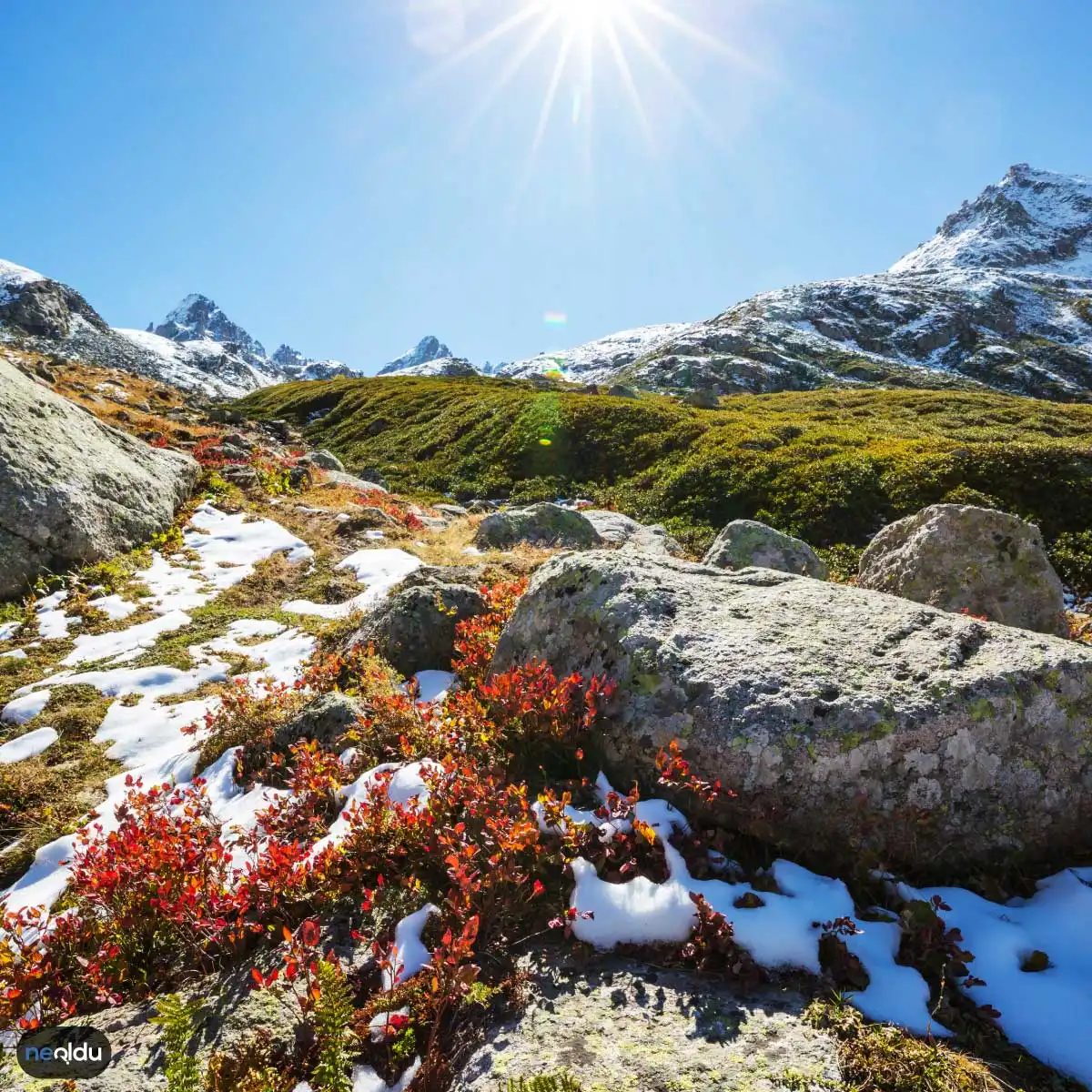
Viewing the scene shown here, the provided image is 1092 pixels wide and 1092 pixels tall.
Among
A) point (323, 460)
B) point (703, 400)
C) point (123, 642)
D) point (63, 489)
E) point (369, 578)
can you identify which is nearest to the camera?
point (123, 642)

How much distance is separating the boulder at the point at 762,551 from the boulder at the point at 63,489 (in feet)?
46.4

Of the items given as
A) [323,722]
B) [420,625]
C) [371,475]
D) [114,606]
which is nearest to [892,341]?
[371,475]

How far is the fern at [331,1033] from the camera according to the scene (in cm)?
282

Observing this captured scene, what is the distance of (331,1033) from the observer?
2910 millimetres

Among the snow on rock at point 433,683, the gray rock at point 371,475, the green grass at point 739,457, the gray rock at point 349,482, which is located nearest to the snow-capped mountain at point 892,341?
the green grass at point 739,457

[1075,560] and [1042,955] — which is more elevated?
[1075,560]

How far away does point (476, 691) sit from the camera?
6.52 meters

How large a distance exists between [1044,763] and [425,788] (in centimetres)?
484

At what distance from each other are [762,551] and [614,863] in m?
9.92

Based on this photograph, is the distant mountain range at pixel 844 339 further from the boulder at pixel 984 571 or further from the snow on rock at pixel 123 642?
the snow on rock at pixel 123 642

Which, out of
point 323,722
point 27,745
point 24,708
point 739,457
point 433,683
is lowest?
point 27,745

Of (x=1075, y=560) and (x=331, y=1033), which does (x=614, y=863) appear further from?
(x=1075, y=560)

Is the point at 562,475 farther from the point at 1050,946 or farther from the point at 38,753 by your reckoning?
the point at 1050,946

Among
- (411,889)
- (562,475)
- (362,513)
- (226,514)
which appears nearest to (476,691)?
(411,889)
